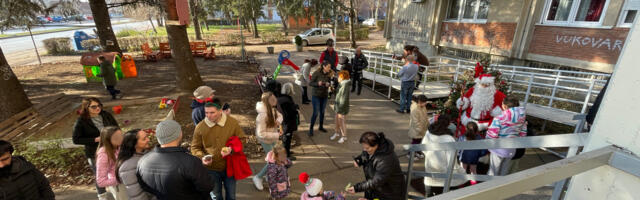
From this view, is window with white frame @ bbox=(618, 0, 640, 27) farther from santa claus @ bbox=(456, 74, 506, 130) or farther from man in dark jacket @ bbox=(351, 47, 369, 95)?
man in dark jacket @ bbox=(351, 47, 369, 95)

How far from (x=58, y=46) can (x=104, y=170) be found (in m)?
22.8

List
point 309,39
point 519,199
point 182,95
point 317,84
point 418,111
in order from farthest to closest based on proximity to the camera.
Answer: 1. point 309,39
2. point 182,95
3. point 317,84
4. point 418,111
5. point 519,199

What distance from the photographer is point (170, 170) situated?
2305mm

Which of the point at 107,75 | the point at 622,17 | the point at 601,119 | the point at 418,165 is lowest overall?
the point at 418,165

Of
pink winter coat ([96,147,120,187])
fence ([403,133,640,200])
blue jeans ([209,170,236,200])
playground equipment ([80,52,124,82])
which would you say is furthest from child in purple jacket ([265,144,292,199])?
playground equipment ([80,52,124,82])

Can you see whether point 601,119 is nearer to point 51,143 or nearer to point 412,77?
point 412,77

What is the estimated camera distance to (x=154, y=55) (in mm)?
14562

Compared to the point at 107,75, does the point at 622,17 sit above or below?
above

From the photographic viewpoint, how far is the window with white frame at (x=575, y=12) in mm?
7543

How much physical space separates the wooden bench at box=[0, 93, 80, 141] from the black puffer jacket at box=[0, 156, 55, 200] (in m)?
4.25

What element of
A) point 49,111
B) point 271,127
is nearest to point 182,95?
point 49,111

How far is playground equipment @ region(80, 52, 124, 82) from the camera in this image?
32.4ft

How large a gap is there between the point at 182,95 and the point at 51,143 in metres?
3.23

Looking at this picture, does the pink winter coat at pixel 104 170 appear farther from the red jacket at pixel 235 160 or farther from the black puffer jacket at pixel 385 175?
the black puffer jacket at pixel 385 175
